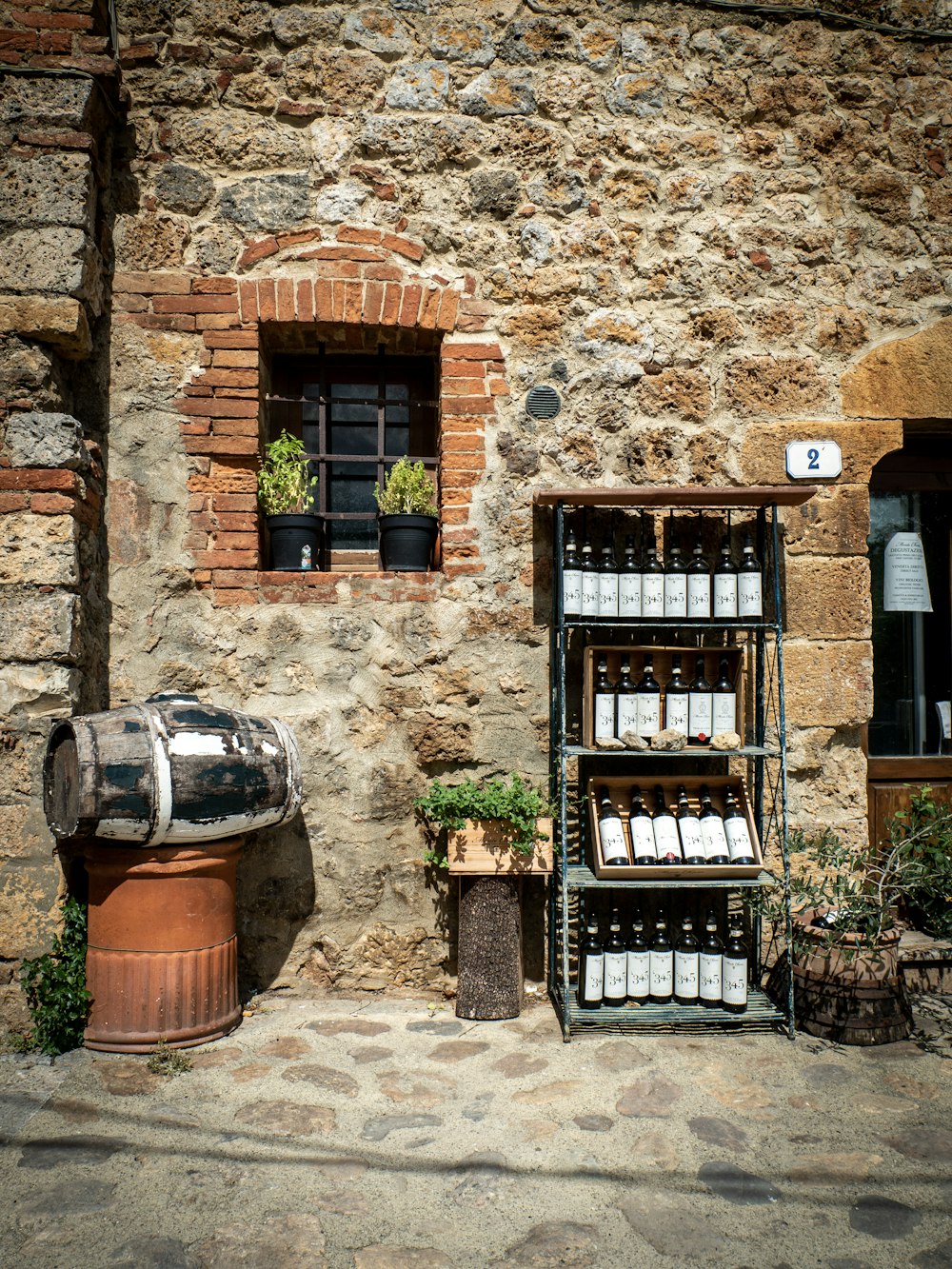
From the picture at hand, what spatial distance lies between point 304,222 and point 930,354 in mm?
2818

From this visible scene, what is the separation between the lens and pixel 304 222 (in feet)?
13.2

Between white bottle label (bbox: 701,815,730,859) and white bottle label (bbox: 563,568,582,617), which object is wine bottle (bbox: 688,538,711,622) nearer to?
white bottle label (bbox: 563,568,582,617)

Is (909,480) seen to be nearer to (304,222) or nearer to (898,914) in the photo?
(898,914)

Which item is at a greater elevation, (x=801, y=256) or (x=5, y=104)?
(x=5, y=104)

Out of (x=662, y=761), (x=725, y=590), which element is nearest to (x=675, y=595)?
(x=725, y=590)

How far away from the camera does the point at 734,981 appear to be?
3.62 m

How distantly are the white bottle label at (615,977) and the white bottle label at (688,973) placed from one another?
8.6 inches

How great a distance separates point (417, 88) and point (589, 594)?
2340mm

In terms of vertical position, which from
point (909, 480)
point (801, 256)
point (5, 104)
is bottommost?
point (909, 480)

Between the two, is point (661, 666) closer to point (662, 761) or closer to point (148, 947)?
point (662, 761)

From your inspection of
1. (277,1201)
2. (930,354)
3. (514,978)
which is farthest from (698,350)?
(277,1201)

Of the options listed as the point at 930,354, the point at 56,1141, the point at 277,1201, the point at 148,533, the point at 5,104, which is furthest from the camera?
the point at 930,354

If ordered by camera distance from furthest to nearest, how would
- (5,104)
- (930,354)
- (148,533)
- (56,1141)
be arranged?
1. (930,354)
2. (148,533)
3. (5,104)
4. (56,1141)

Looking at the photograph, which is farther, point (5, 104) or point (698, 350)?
point (698, 350)
